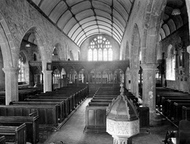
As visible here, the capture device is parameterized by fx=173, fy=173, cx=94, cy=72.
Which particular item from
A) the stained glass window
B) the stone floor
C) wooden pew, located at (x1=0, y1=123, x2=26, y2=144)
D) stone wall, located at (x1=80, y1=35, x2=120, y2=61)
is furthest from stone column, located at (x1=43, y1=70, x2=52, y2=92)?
the stained glass window

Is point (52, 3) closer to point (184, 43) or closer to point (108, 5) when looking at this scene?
point (108, 5)

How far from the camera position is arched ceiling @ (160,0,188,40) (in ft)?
42.2

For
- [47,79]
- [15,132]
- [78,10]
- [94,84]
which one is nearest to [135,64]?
[94,84]

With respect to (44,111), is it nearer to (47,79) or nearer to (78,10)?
(47,79)

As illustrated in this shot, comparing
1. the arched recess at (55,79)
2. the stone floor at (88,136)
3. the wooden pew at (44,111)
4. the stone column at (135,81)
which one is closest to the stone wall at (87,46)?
the arched recess at (55,79)

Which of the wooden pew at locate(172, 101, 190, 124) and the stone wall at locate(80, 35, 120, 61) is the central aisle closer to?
the wooden pew at locate(172, 101, 190, 124)

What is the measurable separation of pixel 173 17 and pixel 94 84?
395 inches

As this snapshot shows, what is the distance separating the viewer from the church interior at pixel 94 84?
17.1 feet

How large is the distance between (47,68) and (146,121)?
11.2 meters

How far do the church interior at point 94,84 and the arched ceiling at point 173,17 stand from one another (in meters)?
0.07

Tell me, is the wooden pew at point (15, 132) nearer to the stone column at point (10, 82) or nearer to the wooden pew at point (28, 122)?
the wooden pew at point (28, 122)

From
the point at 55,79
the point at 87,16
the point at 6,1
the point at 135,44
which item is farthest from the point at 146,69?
the point at 55,79

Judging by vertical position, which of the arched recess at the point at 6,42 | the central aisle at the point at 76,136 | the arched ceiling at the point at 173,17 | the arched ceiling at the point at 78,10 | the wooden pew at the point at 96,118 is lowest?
the central aisle at the point at 76,136

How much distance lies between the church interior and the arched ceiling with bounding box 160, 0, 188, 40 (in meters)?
0.07
